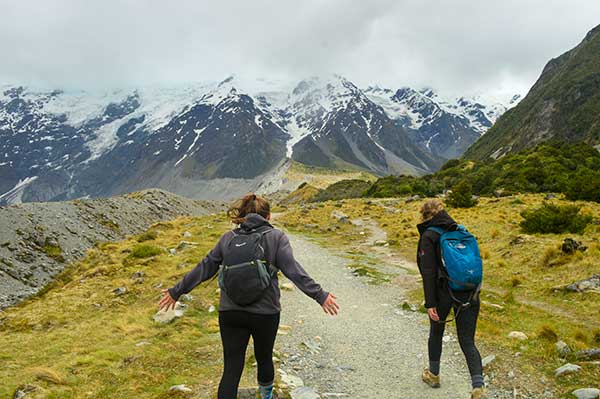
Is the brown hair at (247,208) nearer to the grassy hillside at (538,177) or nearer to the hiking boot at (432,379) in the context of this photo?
the hiking boot at (432,379)

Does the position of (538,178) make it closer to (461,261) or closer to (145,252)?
(145,252)

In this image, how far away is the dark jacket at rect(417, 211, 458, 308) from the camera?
6.23m

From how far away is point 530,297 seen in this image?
1223 cm

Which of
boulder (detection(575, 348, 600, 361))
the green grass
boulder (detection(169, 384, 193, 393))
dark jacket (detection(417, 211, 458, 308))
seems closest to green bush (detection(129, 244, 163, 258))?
the green grass

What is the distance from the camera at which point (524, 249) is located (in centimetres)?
1700

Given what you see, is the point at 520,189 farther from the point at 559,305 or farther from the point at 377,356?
the point at 377,356

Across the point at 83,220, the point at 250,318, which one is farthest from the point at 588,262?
the point at 83,220

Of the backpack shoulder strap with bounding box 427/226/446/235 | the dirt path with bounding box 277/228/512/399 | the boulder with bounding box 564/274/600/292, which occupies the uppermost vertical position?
the backpack shoulder strap with bounding box 427/226/446/235

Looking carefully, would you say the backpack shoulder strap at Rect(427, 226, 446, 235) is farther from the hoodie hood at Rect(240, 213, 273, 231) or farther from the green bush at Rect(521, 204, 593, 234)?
the green bush at Rect(521, 204, 593, 234)

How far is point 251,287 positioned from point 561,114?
505 ft

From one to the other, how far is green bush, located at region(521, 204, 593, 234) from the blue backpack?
1617 cm

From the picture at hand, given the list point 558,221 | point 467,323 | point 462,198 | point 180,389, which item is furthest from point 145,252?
point 462,198

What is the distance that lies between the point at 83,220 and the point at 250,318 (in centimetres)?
4294

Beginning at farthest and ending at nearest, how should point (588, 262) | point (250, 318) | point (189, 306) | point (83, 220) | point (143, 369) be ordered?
point (83, 220) < point (588, 262) < point (189, 306) < point (143, 369) < point (250, 318)
